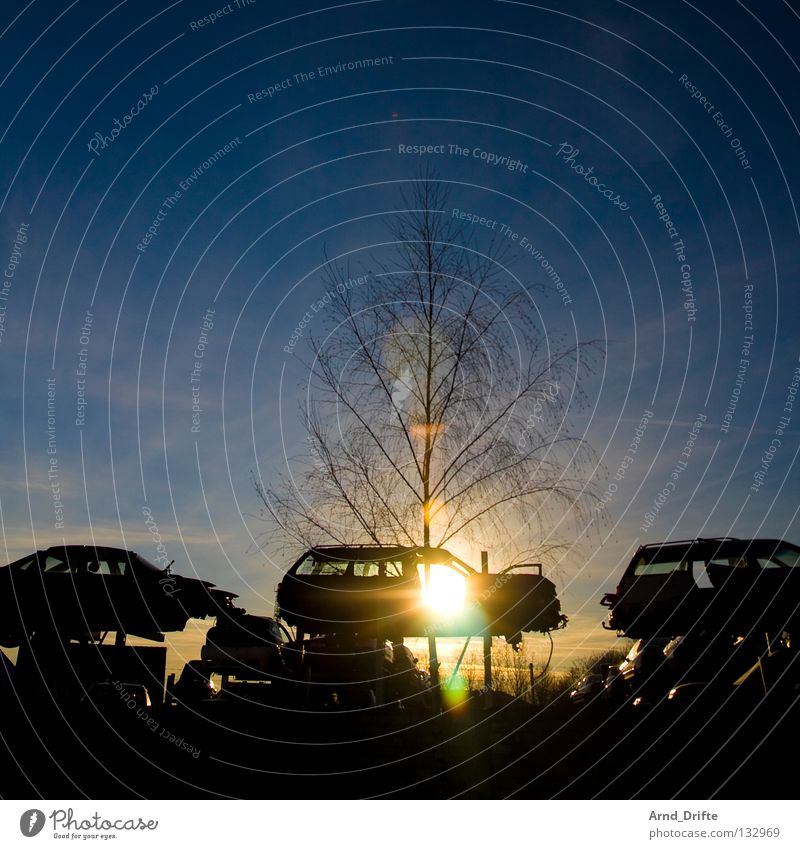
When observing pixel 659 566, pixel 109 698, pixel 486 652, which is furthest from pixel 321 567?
pixel 659 566

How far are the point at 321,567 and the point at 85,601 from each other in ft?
10.4

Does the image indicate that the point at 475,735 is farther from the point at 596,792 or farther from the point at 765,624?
the point at 765,624

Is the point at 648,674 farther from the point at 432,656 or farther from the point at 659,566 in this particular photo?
the point at 432,656

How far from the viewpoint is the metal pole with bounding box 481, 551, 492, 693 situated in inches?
396

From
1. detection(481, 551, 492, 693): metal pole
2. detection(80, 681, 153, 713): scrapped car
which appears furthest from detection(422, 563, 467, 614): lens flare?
detection(80, 681, 153, 713): scrapped car

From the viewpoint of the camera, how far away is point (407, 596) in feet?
35.3

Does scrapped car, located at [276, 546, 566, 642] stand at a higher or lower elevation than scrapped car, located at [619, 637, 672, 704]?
higher

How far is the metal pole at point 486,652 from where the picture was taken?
10.0m

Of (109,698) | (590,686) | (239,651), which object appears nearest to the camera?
(109,698)

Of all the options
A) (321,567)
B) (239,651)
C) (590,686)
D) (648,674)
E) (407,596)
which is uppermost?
(321,567)

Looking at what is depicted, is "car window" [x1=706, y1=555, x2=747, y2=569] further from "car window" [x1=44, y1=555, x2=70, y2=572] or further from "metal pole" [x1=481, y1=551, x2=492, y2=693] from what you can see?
"car window" [x1=44, y1=555, x2=70, y2=572]

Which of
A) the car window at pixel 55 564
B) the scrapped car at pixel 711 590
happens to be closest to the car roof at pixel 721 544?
the scrapped car at pixel 711 590

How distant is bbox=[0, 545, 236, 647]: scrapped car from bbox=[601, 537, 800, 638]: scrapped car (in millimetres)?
6040

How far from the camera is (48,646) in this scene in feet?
32.3
